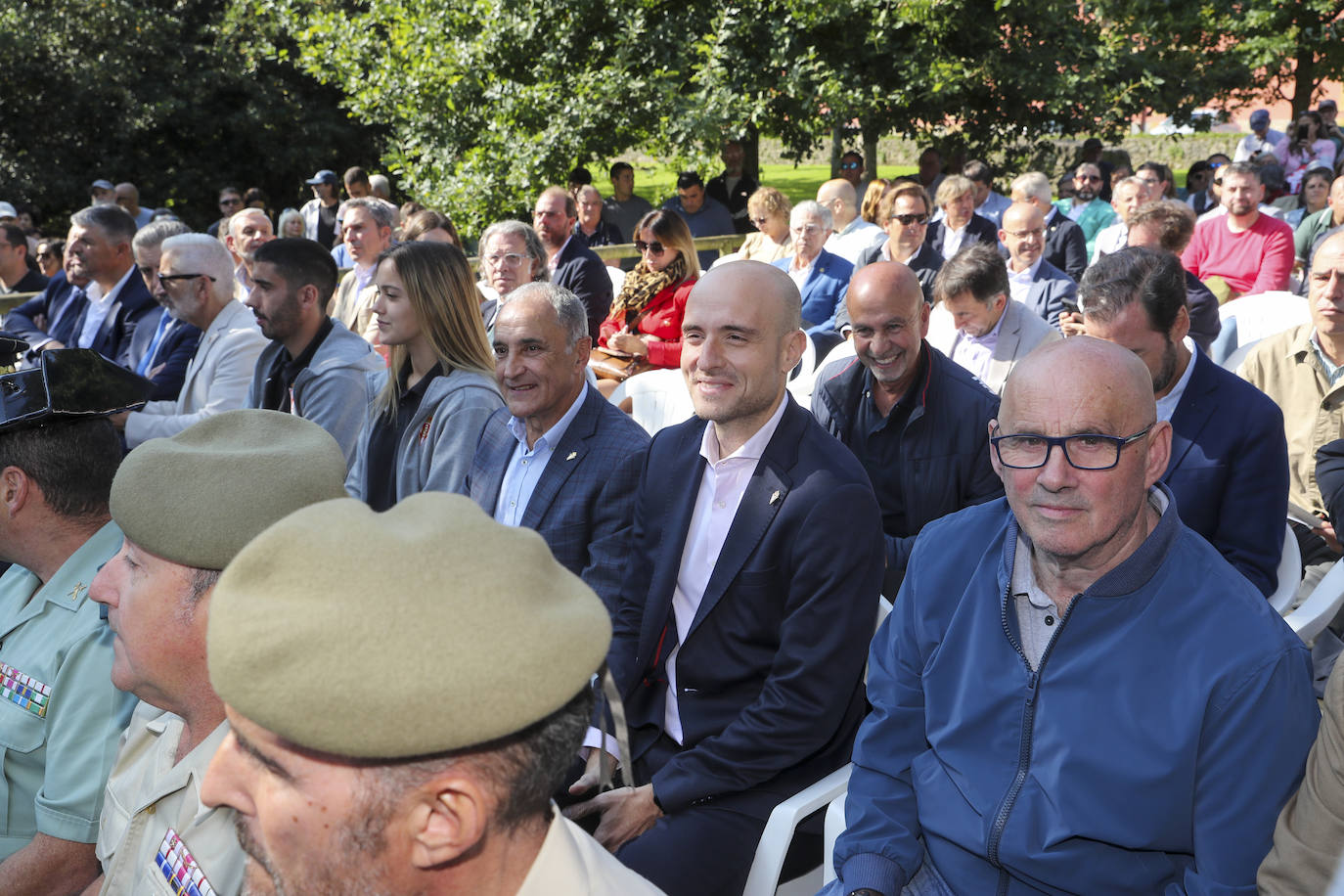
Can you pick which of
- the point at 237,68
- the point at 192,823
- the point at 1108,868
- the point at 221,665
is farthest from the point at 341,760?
the point at 237,68

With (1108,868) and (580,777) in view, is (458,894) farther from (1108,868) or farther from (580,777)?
(580,777)

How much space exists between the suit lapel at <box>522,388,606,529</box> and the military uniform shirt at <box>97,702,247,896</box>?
1.23 m

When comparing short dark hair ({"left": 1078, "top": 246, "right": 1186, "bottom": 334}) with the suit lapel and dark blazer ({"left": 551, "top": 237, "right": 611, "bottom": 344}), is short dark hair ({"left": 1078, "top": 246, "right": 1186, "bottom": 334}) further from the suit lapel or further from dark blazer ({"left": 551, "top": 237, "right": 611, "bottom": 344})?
dark blazer ({"left": 551, "top": 237, "right": 611, "bottom": 344})

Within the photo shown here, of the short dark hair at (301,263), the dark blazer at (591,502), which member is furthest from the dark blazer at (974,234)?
the dark blazer at (591,502)

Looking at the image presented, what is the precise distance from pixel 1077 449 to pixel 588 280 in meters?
4.80

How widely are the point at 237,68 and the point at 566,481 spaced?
703 inches

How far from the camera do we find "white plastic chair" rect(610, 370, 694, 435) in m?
4.84

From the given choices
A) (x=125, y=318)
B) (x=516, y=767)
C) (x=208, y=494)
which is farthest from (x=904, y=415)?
(x=125, y=318)

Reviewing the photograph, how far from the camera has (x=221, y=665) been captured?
116cm

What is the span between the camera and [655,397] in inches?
195

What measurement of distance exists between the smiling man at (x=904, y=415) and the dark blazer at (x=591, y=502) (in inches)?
32.8

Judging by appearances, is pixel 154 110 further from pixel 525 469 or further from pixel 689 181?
pixel 525 469

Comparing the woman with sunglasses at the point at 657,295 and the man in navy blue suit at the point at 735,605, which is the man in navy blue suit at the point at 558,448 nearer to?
the man in navy blue suit at the point at 735,605

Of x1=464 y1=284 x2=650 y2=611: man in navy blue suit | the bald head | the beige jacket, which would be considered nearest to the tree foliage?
x1=464 y1=284 x2=650 y2=611: man in navy blue suit
